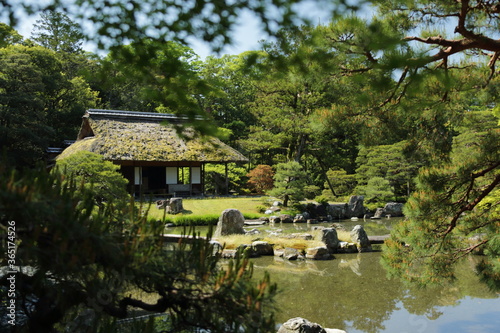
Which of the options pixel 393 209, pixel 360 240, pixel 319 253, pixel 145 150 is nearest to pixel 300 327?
pixel 319 253

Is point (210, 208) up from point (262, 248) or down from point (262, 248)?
up

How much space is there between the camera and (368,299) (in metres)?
5.72

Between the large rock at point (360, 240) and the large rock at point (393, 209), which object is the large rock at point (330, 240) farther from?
the large rock at point (393, 209)

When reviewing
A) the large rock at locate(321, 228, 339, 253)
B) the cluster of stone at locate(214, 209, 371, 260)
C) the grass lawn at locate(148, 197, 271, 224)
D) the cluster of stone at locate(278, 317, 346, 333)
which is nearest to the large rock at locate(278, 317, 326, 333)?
the cluster of stone at locate(278, 317, 346, 333)

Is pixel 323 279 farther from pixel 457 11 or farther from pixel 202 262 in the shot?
pixel 202 262

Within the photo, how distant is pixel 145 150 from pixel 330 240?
378 inches

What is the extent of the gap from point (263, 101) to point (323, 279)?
1311 centimetres

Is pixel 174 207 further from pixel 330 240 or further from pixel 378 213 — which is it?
pixel 378 213

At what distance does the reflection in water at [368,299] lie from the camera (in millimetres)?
4918

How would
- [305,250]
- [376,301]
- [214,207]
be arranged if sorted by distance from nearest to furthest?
[376,301] → [305,250] → [214,207]

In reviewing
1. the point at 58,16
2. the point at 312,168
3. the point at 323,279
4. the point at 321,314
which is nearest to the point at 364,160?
the point at 312,168

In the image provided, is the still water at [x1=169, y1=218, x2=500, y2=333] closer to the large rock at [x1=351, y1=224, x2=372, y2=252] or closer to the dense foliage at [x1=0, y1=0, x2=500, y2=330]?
the dense foliage at [x1=0, y1=0, x2=500, y2=330]

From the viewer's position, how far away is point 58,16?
2.53 meters

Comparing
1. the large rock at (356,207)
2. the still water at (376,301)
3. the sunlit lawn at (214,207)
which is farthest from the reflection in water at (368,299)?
the large rock at (356,207)
